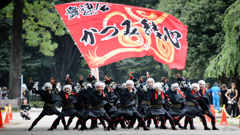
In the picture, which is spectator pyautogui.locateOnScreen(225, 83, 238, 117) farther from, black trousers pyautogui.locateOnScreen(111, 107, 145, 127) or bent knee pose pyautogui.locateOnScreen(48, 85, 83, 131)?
bent knee pose pyautogui.locateOnScreen(48, 85, 83, 131)

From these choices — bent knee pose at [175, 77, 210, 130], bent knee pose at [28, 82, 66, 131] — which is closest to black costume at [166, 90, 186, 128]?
bent knee pose at [175, 77, 210, 130]

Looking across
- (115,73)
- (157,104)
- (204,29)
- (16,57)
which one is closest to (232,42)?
(157,104)

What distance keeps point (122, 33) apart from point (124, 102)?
118 inches

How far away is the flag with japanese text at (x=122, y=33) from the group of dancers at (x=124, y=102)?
3.31 ft

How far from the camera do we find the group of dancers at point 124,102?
1273 cm

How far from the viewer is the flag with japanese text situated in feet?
44.0

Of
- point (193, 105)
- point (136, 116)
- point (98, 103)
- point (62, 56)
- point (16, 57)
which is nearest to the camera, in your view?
point (136, 116)

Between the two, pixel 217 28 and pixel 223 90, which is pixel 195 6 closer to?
pixel 217 28

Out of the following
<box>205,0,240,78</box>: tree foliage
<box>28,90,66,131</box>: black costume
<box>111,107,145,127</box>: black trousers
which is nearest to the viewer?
<box>111,107,145,127</box>: black trousers

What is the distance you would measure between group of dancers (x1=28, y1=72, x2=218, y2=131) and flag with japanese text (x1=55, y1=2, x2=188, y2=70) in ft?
3.31

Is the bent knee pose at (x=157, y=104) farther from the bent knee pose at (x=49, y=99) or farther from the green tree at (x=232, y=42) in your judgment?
the green tree at (x=232, y=42)

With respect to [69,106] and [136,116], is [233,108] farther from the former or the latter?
[69,106]

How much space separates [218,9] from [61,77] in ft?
68.0

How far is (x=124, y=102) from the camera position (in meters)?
12.7
